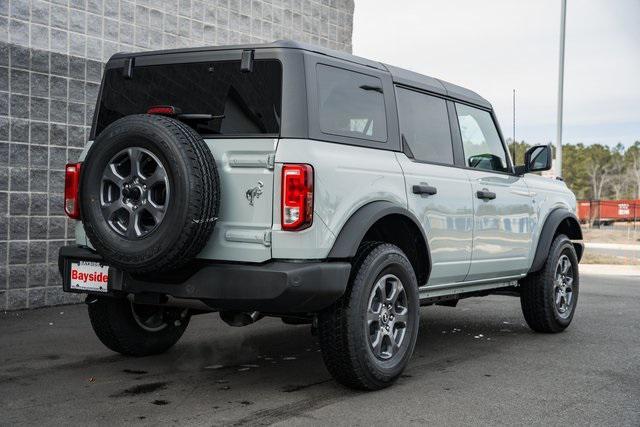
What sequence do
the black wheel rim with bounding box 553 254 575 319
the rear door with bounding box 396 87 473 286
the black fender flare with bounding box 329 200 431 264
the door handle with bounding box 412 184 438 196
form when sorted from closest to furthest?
the black fender flare with bounding box 329 200 431 264 → the door handle with bounding box 412 184 438 196 → the rear door with bounding box 396 87 473 286 → the black wheel rim with bounding box 553 254 575 319

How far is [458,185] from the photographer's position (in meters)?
6.04

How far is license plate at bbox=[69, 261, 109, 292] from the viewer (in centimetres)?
496

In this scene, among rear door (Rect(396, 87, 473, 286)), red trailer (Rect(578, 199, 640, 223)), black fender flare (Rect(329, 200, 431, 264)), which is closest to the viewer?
black fender flare (Rect(329, 200, 431, 264))

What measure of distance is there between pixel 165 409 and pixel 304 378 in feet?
3.72

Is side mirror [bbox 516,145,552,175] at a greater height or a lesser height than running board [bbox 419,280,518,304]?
greater

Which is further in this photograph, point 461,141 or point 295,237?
point 461,141

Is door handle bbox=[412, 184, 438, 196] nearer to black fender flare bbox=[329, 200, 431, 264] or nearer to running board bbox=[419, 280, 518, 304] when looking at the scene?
black fender flare bbox=[329, 200, 431, 264]

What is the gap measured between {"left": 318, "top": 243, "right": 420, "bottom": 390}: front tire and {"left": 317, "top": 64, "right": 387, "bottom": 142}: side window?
2.45 ft

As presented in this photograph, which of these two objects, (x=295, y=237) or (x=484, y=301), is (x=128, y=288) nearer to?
(x=295, y=237)

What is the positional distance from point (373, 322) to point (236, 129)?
146 cm

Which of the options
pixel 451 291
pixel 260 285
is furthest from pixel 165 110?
pixel 451 291

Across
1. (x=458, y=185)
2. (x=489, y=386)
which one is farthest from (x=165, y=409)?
(x=458, y=185)

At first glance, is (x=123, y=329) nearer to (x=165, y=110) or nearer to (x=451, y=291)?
(x=165, y=110)

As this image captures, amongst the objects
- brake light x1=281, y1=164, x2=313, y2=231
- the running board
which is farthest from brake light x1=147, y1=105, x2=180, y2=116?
the running board
